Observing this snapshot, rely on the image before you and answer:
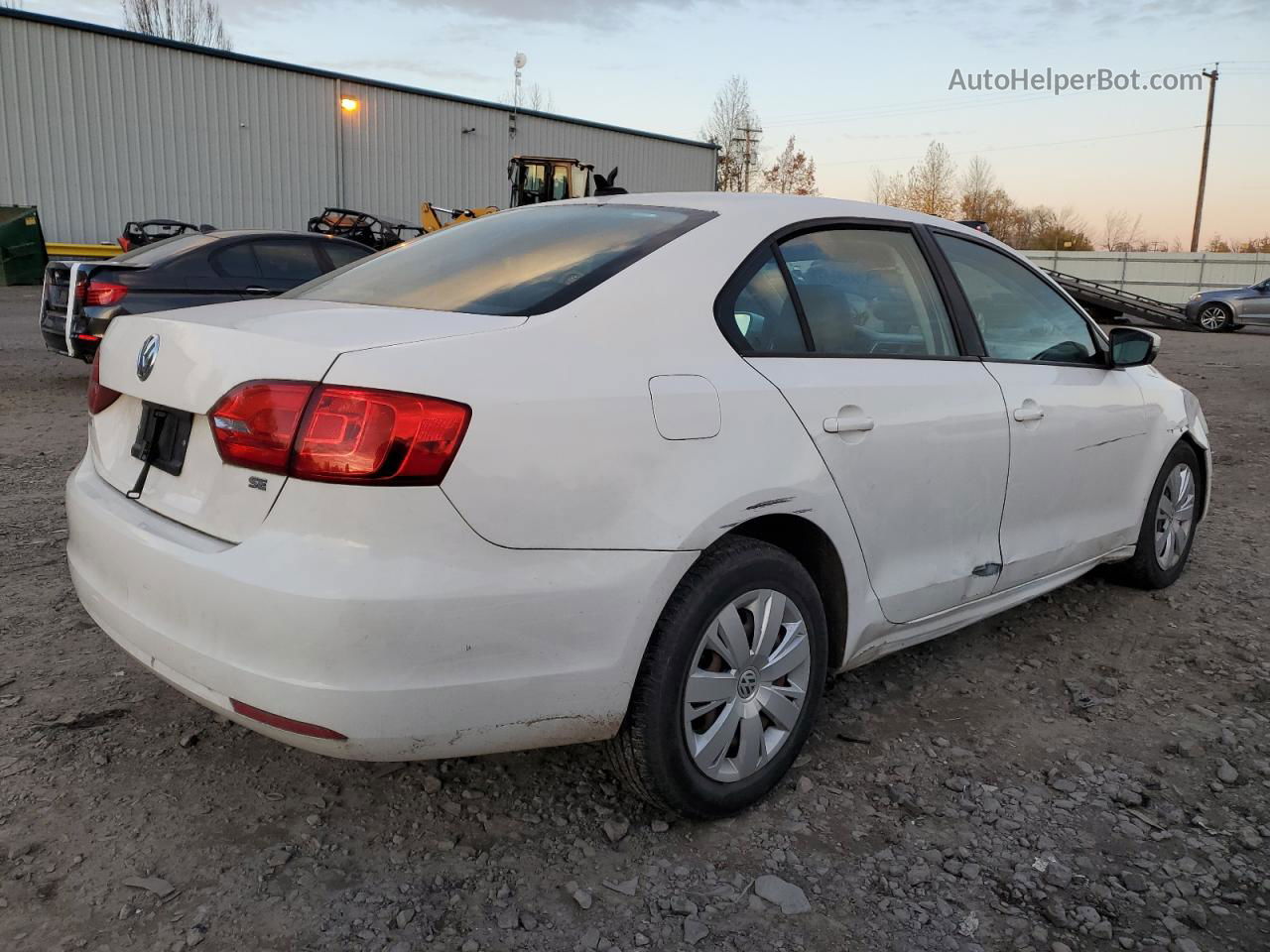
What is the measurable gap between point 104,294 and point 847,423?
736 cm

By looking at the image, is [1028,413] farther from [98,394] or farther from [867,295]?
[98,394]

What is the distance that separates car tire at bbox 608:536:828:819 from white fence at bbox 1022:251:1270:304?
36.6m

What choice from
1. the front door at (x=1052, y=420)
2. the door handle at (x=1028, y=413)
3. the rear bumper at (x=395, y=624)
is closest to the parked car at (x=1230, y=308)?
the front door at (x=1052, y=420)

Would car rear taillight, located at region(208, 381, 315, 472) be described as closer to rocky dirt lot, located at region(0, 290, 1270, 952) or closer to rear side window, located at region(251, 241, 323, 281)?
rocky dirt lot, located at region(0, 290, 1270, 952)

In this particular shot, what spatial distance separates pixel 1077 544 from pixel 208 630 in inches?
116

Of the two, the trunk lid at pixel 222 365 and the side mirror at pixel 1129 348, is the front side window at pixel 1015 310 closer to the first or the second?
the side mirror at pixel 1129 348

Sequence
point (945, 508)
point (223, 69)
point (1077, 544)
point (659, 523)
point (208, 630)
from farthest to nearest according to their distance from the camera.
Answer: point (223, 69) → point (1077, 544) → point (945, 508) → point (659, 523) → point (208, 630)

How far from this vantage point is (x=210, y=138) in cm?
2508

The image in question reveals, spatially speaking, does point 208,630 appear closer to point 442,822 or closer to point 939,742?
point 442,822

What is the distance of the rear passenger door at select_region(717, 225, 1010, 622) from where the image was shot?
8.52 feet

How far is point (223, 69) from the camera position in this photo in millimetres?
25078

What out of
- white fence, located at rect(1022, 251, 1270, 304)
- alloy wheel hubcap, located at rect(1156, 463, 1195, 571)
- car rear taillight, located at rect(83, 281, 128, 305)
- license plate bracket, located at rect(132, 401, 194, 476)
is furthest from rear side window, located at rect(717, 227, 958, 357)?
white fence, located at rect(1022, 251, 1270, 304)

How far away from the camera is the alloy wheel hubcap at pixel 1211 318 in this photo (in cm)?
2327

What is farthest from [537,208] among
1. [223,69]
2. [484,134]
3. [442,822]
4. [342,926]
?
[484,134]
